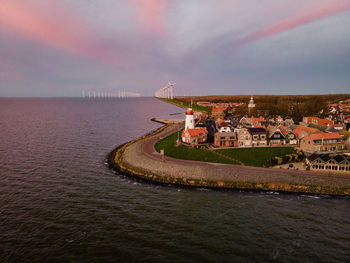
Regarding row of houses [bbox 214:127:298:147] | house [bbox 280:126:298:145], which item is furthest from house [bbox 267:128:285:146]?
house [bbox 280:126:298:145]

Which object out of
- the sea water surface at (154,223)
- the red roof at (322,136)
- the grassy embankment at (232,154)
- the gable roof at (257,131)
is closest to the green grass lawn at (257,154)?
the grassy embankment at (232,154)

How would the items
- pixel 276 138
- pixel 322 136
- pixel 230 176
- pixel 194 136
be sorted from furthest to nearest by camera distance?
1. pixel 194 136
2. pixel 276 138
3. pixel 322 136
4. pixel 230 176

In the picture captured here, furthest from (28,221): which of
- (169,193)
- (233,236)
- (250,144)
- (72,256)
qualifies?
(250,144)

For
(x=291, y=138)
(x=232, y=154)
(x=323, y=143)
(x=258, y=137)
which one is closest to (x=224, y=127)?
(x=258, y=137)

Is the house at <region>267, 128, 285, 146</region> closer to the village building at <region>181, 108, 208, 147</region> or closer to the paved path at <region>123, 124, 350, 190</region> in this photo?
the village building at <region>181, 108, 208, 147</region>

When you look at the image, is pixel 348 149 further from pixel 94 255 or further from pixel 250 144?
pixel 94 255

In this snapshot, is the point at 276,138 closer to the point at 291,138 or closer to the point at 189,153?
the point at 291,138
